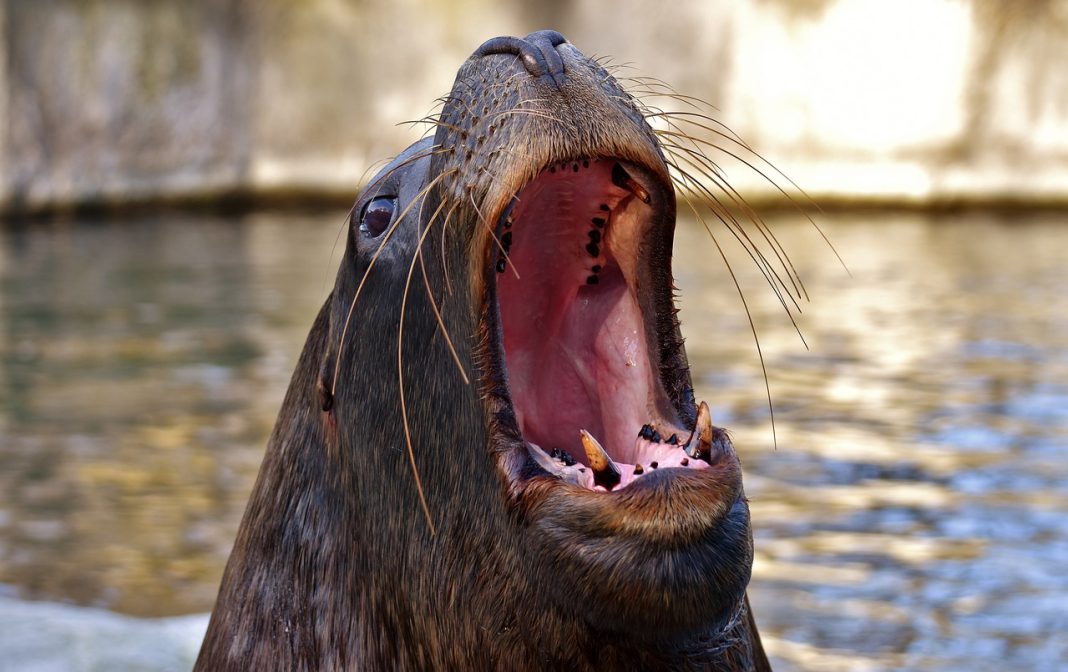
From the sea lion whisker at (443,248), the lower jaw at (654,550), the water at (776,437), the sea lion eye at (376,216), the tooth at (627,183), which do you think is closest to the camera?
the lower jaw at (654,550)

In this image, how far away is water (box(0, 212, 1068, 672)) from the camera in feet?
12.5

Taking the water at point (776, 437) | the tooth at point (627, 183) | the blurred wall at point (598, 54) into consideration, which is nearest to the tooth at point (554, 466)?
the tooth at point (627, 183)

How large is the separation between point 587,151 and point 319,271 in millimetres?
8740

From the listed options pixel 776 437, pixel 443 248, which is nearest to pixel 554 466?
A: pixel 443 248

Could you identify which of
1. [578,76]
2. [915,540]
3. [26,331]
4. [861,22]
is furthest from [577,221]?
[861,22]

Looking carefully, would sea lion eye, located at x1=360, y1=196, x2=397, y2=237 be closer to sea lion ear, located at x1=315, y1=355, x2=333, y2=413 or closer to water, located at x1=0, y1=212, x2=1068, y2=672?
sea lion ear, located at x1=315, y1=355, x2=333, y2=413

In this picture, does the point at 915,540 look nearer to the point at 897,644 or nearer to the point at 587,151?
the point at 897,644

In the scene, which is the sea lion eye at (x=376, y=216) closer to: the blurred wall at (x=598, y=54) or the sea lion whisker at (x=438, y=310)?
the sea lion whisker at (x=438, y=310)

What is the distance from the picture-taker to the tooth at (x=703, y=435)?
183 centimetres

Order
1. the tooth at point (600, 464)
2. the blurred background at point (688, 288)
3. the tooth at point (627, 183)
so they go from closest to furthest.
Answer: the tooth at point (600, 464), the tooth at point (627, 183), the blurred background at point (688, 288)

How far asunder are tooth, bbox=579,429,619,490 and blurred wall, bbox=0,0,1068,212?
1266 centimetres

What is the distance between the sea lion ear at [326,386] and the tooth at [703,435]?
0.74 meters

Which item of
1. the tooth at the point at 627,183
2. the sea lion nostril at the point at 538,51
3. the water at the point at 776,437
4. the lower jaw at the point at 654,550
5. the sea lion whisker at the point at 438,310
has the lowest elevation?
the water at the point at 776,437

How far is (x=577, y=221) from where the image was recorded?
7.38 feet
